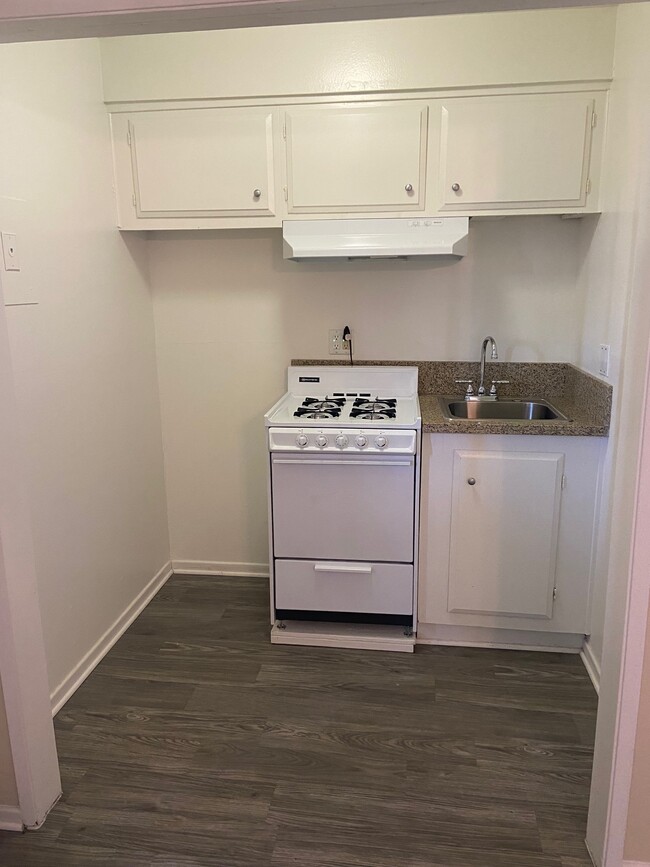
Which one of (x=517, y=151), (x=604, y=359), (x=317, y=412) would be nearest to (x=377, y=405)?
(x=317, y=412)

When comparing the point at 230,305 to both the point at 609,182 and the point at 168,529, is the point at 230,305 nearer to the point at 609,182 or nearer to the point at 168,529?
the point at 168,529

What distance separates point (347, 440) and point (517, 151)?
4.21ft

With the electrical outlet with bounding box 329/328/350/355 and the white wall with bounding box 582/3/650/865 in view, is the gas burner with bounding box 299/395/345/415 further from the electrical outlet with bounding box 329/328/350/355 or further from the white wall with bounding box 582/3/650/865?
the white wall with bounding box 582/3/650/865

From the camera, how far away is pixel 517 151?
2.43 meters

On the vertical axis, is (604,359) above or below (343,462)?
above

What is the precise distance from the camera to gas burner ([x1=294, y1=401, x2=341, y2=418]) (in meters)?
2.63

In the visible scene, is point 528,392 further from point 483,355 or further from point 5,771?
point 5,771

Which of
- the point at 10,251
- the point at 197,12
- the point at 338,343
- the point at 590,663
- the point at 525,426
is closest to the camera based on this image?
the point at 197,12

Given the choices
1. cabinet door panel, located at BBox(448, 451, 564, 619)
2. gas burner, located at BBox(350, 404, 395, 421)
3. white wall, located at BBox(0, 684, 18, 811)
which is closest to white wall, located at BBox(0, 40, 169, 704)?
white wall, located at BBox(0, 684, 18, 811)

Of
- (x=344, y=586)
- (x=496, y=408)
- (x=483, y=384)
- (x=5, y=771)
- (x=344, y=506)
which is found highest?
(x=483, y=384)

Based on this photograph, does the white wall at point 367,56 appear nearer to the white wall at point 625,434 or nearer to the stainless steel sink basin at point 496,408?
the white wall at point 625,434

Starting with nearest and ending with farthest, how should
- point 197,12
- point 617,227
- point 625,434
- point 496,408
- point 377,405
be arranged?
point 197,12 → point 625,434 → point 617,227 → point 377,405 → point 496,408

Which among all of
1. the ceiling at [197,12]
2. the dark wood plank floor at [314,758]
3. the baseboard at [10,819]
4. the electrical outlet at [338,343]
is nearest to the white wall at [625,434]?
the dark wood plank floor at [314,758]

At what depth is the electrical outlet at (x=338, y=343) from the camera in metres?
3.04
